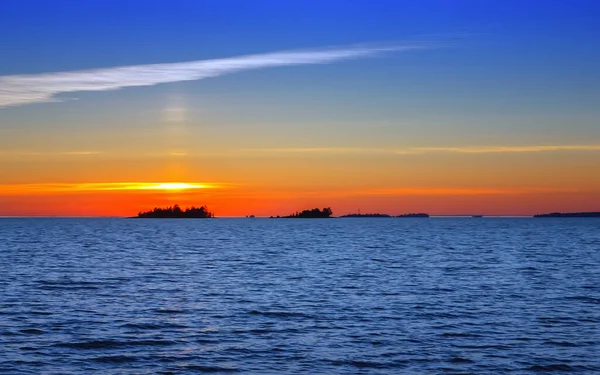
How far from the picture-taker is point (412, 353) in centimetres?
2925

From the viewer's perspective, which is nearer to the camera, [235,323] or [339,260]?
[235,323]

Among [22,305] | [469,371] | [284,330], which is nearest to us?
[469,371]

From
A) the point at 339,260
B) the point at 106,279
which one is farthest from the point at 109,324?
the point at 339,260

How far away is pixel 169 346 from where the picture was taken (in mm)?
30688

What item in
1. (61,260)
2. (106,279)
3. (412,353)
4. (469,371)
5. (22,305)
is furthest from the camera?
(61,260)

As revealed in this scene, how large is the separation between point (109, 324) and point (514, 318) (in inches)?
853

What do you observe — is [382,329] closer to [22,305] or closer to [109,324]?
[109,324]

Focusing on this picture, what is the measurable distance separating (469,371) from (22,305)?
2839 cm

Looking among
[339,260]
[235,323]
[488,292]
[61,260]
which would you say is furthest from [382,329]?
[61,260]

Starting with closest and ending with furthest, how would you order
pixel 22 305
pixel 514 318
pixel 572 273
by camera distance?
pixel 514 318 → pixel 22 305 → pixel 572 273

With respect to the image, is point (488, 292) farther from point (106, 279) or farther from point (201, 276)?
point (106, 279)

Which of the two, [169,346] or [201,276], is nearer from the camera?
[169,346]

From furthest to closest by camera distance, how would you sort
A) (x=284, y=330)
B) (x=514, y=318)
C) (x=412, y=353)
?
(x=514, y=318) < (x=284, y=330) < (x=412, y=353)

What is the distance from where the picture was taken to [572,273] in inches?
2589
